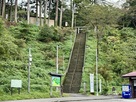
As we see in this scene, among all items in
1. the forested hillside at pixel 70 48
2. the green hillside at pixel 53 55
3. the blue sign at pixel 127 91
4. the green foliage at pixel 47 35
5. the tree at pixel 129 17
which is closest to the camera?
the blue sign at pixel 127 91

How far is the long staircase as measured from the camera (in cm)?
3895

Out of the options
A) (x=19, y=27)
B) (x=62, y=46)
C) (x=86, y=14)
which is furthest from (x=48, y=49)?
(x=86, y=14)

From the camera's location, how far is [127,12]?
65.3 metres

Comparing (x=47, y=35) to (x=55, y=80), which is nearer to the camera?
(x=55, y=80)

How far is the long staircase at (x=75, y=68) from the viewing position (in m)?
39.0

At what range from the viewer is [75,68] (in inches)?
1726

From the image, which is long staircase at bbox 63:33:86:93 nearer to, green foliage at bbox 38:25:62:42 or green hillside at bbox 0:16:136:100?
green hillside at bbox 0:16:136:100

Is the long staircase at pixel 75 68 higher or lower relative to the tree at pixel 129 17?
lower

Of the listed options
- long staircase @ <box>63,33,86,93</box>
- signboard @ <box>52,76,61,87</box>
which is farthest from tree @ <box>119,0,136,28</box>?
signboard @ <box>52,76,61,87</box>

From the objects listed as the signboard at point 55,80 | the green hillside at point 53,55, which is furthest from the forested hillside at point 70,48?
the signboard at point 55,80

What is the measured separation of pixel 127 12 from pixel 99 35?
13.0 m

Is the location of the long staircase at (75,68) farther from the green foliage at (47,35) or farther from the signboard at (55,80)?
the signboard at (55,80)

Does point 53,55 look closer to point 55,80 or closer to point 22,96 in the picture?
point 55,80

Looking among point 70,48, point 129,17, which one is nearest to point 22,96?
point 70,48
